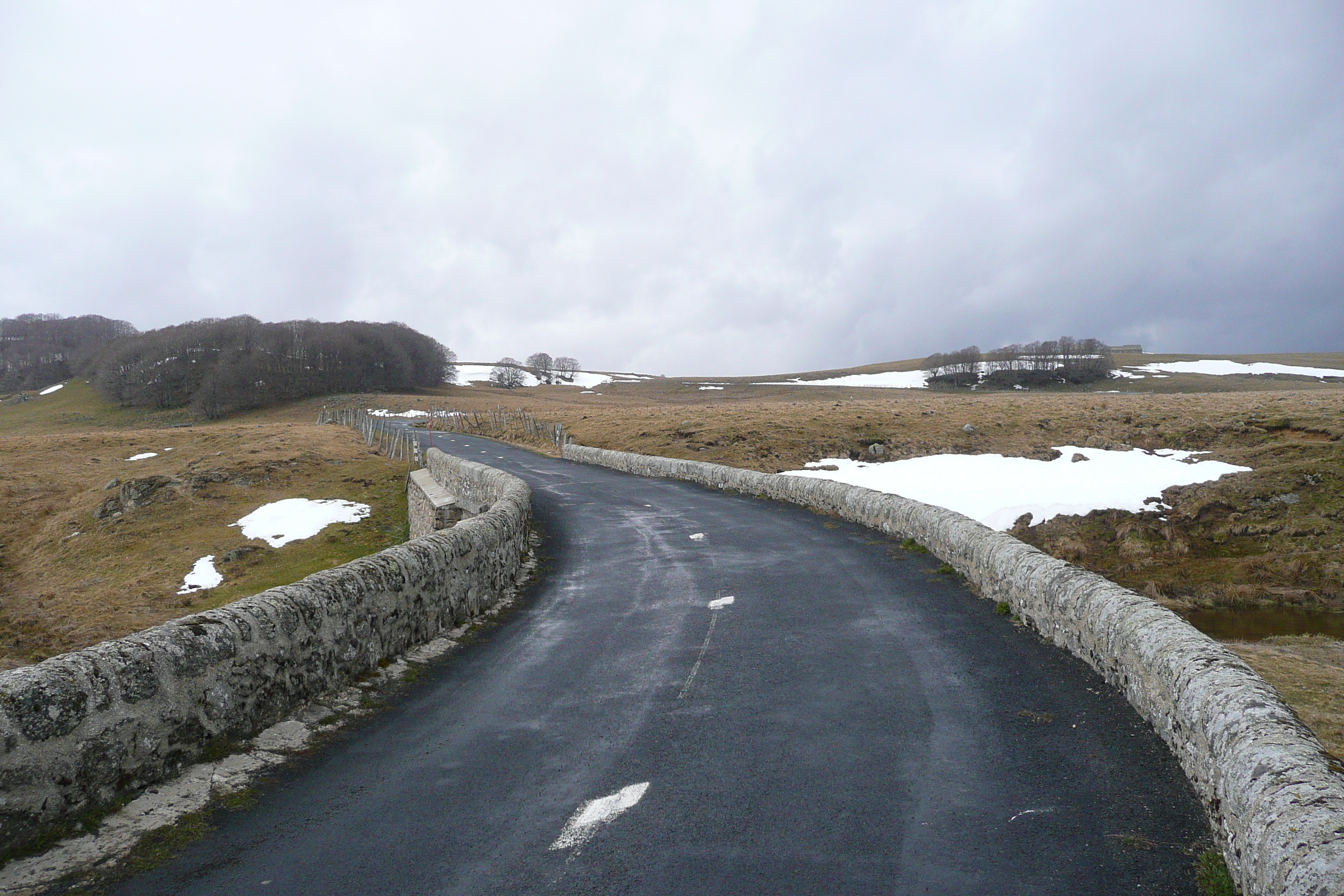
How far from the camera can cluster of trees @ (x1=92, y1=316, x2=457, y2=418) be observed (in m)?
93.8

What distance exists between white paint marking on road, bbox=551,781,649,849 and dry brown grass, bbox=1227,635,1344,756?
14.5 ft

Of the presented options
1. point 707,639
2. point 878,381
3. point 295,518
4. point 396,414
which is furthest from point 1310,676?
point 878,381

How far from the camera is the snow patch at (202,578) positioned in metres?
21.8

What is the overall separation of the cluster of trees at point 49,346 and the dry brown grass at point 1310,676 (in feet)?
493

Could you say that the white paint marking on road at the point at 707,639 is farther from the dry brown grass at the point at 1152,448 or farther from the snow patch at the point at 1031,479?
the dry brown grass at the point at 1152,448

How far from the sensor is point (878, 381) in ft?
388

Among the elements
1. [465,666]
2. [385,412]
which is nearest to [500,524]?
[465,666]

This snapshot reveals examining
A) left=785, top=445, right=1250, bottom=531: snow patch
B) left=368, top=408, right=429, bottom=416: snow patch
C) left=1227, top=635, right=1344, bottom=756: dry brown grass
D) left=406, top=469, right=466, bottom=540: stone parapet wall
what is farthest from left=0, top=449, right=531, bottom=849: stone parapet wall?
left=368, top=408, right=429, bottom=416: snow patch

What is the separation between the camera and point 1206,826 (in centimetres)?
420

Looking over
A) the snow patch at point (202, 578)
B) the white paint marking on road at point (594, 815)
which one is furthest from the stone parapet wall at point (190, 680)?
the snow patch at point (202, 578)

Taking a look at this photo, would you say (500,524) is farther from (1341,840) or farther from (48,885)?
(1341,840)

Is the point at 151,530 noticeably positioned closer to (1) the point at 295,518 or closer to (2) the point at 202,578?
(1) the point at 295,518

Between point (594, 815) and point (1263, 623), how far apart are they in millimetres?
16839

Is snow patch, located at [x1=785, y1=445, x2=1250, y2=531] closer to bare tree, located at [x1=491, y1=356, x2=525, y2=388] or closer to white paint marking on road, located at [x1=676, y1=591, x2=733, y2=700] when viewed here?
white paint marking on road, located at [x1=676, y1=591, x2=733, y2=700]
